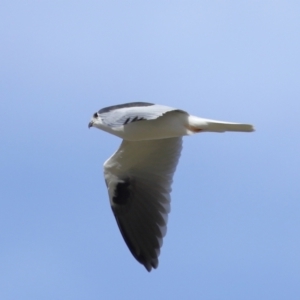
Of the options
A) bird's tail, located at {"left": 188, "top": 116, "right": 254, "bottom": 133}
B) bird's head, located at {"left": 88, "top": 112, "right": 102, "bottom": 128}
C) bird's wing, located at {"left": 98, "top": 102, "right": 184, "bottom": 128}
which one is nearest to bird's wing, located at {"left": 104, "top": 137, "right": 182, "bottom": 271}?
bird's head, located at {"left": 88, "top": 112, "right": 102, "bottom": 128}

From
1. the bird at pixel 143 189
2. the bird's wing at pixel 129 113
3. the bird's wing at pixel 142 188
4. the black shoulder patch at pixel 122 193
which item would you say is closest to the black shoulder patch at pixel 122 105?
the bird's wing at pixel 129 113

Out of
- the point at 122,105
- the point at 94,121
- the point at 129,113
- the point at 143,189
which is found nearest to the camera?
the point at 129,113

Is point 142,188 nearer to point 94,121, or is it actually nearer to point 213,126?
point 94,121

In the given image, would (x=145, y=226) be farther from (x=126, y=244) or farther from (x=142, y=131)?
(x=142, y=131)

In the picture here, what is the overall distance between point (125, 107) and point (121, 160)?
75.6 inches

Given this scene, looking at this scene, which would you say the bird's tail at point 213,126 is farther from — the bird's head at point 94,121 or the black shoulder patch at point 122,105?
the bird's head at point 94,121

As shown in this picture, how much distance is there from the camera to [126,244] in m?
10.7

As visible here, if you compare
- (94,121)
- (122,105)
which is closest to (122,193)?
(94,121)

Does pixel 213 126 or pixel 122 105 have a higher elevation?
pixel 122 105

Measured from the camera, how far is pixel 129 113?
27.1 ft

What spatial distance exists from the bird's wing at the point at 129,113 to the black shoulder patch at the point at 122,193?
194cm

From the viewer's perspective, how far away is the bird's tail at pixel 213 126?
9070mm

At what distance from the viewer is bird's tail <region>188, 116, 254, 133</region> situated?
29.8 ft

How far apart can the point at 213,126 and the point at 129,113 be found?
1302 mm
